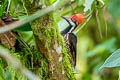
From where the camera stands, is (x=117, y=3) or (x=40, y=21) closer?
(x=40, y=21)

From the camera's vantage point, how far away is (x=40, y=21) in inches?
51.1

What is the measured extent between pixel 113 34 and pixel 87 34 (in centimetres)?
26

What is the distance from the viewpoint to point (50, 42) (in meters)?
1.32

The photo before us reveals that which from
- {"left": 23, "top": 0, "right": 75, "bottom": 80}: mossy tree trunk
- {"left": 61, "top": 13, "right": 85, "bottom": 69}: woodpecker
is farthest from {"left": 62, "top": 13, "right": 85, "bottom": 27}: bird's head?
{"left": 23, "top": 0, "right": 75, "bottom": 80}: mossy tree trunk

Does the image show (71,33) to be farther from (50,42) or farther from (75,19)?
(50,42)

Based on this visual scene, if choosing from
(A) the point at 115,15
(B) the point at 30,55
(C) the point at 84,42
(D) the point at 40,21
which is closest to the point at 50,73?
(B) the point at 30,55

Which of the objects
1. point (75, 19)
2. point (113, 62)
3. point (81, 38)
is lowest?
point (81, 38)

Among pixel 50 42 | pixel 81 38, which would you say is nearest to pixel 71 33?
pixel 50 42

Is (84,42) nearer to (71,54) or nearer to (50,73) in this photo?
(71,54)

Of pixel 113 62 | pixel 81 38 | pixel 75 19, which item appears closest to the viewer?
pixel 113 62

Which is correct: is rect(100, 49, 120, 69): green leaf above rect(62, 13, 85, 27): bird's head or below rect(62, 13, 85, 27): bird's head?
below

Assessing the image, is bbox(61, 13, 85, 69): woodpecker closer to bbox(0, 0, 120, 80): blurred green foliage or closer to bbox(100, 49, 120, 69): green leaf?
bbox(0, 0, 120, 80): blurred green foliage

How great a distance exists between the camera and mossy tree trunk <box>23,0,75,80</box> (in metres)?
1.29

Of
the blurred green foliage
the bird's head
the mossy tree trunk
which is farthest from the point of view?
the bird's head
